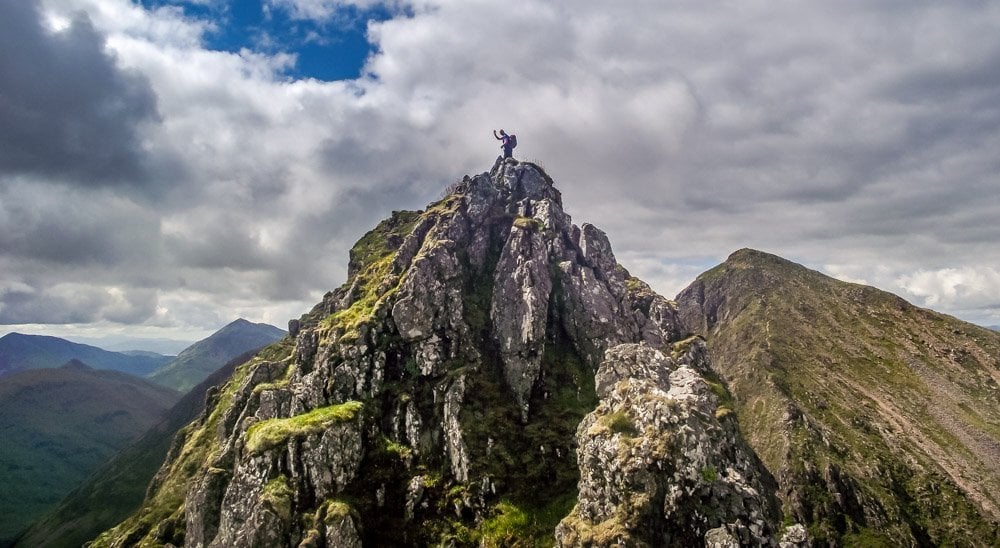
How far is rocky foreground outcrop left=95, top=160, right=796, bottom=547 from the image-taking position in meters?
75.6

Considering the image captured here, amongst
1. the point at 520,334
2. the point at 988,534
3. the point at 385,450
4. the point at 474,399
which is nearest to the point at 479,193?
the point at 520,334

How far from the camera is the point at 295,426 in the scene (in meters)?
97.8

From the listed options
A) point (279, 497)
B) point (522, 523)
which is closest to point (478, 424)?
point (522, 523)

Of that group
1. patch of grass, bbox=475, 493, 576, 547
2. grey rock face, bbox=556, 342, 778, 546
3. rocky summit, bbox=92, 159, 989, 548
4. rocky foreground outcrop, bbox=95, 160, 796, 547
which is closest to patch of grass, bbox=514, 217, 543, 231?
rocky foreground outcrop, bbox=95, 160, 796, 547

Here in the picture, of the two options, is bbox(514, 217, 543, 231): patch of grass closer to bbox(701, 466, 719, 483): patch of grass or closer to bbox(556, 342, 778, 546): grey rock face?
bbox(556, 342, 778, 546): grey rock face

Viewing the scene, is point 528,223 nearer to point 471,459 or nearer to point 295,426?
point 471,459

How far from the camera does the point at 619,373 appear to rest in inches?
4013

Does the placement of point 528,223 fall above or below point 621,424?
above

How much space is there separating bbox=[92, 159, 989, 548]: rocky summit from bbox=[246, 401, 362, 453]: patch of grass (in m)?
0.44

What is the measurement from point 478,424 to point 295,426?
118ft

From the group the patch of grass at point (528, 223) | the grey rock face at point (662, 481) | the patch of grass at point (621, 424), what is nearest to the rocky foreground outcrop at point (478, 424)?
the grey rock face at point (662, 481)

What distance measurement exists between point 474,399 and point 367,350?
28.7m

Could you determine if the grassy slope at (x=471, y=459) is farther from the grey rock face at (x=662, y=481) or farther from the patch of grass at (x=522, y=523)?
the grey rock face at (x=662, y=481)

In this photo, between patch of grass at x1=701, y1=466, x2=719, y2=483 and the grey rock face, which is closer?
the grey rock face
